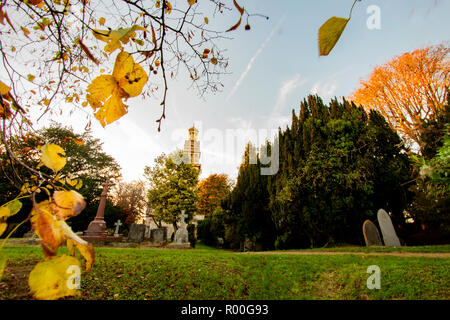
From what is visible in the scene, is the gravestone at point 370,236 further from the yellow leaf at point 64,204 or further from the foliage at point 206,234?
the foliage at point 206,234

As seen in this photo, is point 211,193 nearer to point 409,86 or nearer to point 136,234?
point 136,234

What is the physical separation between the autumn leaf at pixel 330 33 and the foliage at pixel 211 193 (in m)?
27.1

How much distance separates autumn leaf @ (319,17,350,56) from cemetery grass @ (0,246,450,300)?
13.9 feet

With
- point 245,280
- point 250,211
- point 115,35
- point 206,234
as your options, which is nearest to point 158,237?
point 206,234

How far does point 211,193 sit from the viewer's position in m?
28.1

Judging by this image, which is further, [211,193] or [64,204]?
[211,193]

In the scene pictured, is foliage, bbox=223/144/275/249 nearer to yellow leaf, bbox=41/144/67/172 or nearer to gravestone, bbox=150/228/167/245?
gravestone, bbox=150/228/167/245

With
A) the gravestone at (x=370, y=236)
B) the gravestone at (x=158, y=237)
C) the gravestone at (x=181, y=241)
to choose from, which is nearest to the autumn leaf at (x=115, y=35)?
the gravestone at (x=370, y=236)

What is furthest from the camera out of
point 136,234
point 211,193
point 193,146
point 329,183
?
point 193,146

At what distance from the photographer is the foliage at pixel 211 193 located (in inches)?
1081

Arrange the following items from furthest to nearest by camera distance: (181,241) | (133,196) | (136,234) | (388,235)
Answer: (133,196) < (136,234) < (181,241) < (388,235)

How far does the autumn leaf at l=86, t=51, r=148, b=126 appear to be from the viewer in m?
0.49

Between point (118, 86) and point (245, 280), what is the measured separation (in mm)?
4945

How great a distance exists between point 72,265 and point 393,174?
13.2 metres
